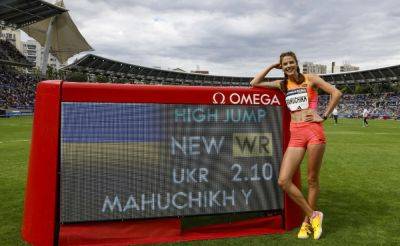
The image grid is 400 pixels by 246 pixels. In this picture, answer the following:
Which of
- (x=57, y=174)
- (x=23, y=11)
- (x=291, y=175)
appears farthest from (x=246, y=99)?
(x=23, y=11)

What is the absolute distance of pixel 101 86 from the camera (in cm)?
452

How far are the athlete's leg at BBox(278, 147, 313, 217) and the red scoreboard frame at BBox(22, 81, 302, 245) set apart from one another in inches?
18.8

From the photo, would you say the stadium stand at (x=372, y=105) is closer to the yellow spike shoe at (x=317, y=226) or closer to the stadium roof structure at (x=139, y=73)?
the stadium roof structure at (x=139, y=73)

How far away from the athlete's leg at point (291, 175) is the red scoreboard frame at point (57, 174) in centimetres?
48

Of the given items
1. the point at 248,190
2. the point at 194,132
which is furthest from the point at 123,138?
the point at 248,190

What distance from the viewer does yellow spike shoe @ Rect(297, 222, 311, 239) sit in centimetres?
481

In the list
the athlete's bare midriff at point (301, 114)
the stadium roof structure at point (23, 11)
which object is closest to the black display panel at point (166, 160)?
the athlete's bare midriff at point (301, 114)

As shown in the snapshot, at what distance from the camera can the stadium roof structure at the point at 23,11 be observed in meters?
52.2

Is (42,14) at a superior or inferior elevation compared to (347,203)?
superior

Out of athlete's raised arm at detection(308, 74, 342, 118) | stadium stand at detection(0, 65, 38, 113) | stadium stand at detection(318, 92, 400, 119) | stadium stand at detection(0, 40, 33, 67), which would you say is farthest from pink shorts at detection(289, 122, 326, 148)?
stadium stand at detection(0, 40, 33, 67)

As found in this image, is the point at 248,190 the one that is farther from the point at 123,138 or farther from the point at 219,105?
the point at 123,138

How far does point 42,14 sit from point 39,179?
5942 centimetres

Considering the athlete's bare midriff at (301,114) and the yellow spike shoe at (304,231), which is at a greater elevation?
the athlete's bare midriff at (301,114)

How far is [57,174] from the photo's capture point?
4.41 meters
